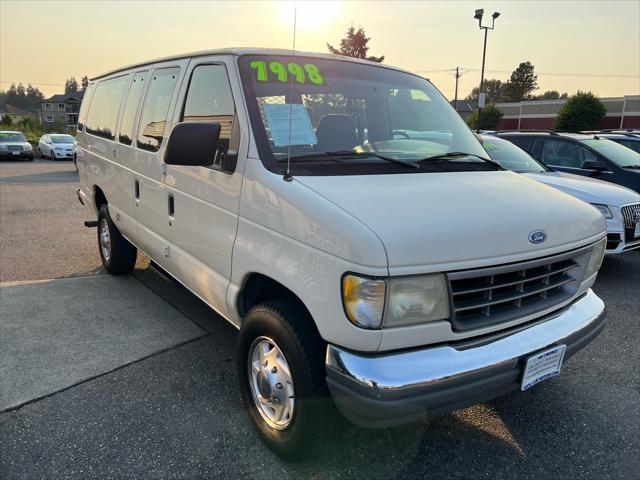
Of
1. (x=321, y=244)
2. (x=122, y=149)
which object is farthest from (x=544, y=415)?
(x=122, y=149)

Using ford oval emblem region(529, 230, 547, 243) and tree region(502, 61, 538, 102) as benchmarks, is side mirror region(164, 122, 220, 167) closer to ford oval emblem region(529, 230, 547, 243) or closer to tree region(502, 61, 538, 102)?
ford oval emblem region(529, 230, 547, 243)

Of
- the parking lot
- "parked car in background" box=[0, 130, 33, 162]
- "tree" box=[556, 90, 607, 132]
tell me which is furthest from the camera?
"tree" box=[556, 90, 607, 132]

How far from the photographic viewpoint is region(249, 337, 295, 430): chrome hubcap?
2.41 metres

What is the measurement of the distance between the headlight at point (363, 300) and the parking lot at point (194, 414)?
39.3 inches

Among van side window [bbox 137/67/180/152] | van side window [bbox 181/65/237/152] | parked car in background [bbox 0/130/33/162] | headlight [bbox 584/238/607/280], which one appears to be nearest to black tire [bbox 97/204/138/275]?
van side window [bbox 137/67/180/152]

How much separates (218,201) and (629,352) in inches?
136

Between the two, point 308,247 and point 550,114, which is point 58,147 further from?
point 550,114

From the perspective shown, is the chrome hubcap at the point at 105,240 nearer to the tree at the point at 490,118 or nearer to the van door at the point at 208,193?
the van door at the point at 208,193

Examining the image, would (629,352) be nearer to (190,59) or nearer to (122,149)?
(190,59)

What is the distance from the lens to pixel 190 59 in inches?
132

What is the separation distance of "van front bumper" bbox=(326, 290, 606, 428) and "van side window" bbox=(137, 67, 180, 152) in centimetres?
238

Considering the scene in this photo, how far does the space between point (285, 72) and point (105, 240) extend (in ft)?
11.5

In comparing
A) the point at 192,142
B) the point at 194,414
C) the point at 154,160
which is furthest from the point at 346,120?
the point at 194,414

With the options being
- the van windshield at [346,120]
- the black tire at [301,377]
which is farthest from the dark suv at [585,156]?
the black tire at [301,377]
